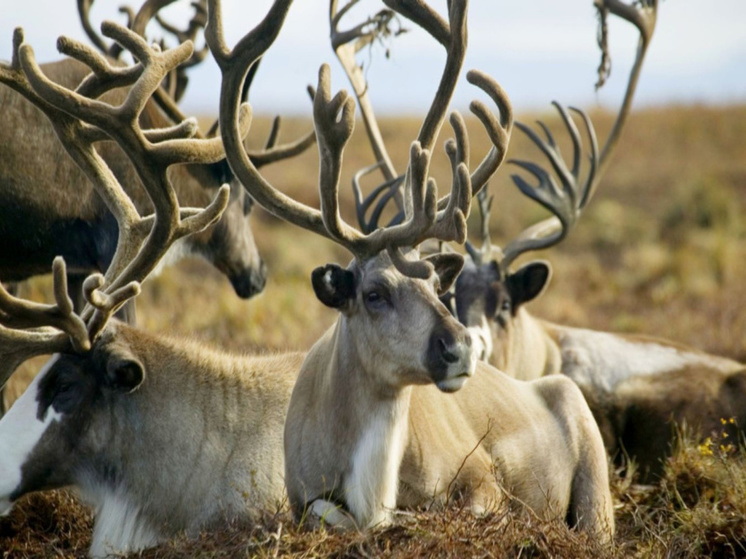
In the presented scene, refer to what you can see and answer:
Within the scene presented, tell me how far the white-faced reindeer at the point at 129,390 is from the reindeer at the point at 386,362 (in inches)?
15.3

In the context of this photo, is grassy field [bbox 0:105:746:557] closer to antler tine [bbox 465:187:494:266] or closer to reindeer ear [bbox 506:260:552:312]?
antler tine [bbox 465:187:494:266]

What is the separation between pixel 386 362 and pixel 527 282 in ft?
9.98

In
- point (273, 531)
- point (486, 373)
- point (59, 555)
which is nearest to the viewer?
point (273, 531)

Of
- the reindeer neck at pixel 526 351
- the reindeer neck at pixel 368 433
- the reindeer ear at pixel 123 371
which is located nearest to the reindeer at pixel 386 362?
the reindeer neck at pixel 368 433

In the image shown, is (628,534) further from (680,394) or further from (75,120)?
(75,120)

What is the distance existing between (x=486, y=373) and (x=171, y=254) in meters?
2.09

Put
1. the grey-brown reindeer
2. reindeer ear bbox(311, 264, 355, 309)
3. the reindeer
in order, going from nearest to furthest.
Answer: the reindeer, reindeer ear bbox(311, 264, 355, 309), the grey-brown reindeer

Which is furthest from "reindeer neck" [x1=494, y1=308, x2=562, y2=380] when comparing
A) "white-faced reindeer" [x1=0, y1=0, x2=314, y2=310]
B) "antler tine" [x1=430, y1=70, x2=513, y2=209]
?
"white-faced reindeer" [x1=0, y1=0, x2=314, y2=310]

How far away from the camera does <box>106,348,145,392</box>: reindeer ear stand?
455 cm

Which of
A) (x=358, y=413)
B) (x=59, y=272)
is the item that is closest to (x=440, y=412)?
(x=358, y=413)

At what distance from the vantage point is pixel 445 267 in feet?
15.4

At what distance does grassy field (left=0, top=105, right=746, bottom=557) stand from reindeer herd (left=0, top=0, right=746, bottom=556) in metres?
0.27

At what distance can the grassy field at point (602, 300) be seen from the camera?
163 inches

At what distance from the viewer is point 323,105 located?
14.4 feet
